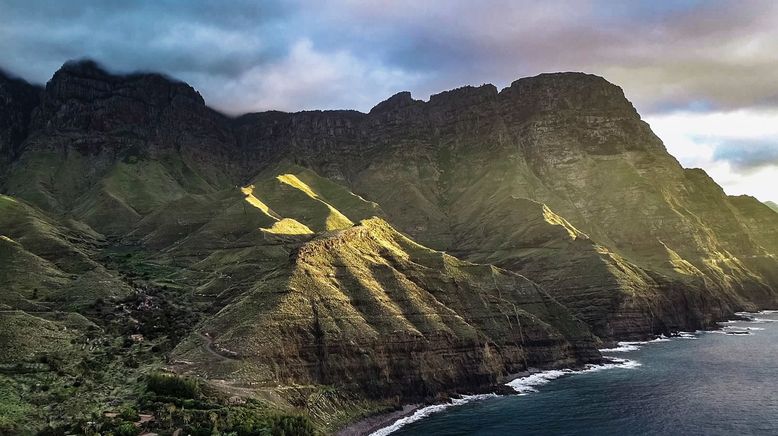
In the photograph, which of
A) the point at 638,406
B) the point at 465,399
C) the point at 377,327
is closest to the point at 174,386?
the point at 377,327

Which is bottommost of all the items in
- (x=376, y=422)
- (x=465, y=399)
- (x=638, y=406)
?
(x=638, y=406)

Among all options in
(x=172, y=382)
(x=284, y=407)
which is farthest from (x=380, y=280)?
(x=172, y=382)

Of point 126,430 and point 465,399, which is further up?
point 126,430

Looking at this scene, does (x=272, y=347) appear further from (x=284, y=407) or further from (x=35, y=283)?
(x=35, y=283)

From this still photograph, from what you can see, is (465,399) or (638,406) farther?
(465,399)

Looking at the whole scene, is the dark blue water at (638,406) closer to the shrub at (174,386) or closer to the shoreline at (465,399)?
the shoreline at (465,399)

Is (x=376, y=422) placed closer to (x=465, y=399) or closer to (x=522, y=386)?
(x=465, y=399)

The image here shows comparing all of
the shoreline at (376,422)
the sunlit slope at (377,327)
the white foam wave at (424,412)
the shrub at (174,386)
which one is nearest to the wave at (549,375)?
the sunlit slope at (377,327)
